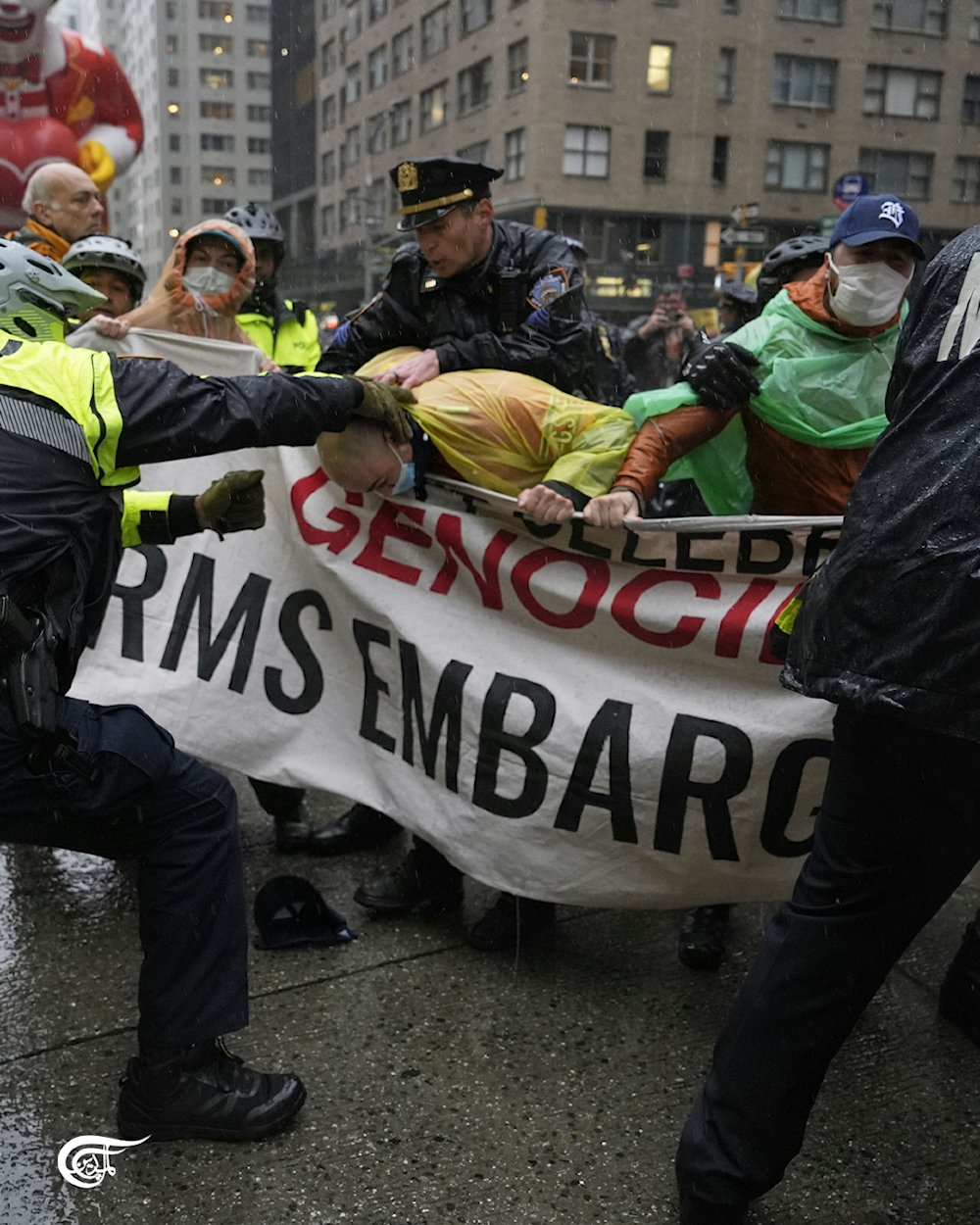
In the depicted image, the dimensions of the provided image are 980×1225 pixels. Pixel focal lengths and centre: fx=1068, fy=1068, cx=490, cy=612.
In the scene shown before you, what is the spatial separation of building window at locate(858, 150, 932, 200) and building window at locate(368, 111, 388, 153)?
896cm

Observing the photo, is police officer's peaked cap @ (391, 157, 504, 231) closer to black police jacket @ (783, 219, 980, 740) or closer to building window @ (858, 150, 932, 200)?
black police jacket @ (783, 219, 980, 740)

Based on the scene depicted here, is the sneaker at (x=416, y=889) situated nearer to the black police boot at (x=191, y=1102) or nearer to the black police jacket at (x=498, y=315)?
the black police boot at (x=191, y=1102)

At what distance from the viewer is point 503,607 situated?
2957 mm

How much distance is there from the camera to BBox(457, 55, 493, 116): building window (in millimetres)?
16344

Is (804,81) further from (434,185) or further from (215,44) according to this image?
(434,185)

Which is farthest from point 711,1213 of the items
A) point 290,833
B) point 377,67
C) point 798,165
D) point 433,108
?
point 798,165

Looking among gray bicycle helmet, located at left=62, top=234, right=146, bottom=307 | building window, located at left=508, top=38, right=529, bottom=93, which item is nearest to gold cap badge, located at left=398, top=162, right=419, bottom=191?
gray bicycle helmet, located at left=62, top=234, right=146, bottom=307

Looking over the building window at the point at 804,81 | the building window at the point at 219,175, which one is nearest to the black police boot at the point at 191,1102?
the building window at the point at 804,81

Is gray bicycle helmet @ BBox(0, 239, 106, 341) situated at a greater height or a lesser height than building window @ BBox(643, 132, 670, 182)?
lesser

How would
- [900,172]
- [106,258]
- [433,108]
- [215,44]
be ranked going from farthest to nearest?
1. [215,44]
2. [900,172]
3. [433,108]
4. [106,258]

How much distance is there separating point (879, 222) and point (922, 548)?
4.71ft

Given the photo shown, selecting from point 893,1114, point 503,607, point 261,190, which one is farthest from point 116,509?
point 261,190

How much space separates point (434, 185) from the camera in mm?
3178

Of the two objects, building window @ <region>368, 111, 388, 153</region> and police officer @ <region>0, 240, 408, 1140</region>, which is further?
building window @ <region>368, 111, 388, 153</region>
